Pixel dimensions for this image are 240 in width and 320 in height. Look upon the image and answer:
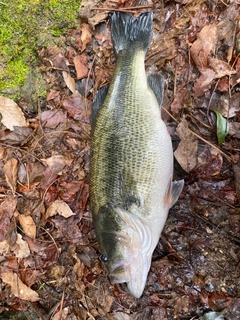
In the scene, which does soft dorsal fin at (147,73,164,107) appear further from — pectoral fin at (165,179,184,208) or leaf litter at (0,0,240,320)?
pectoral fin at (165,179,184,208)

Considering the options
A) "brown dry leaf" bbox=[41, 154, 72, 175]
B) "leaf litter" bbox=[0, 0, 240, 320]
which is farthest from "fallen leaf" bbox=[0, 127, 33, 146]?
"brown dry leaf" bbox=[41, 154, 72, 175]

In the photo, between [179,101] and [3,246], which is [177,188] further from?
[3,246]

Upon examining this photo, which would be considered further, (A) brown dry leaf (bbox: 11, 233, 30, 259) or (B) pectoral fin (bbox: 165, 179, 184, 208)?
(A) brown dry leaf (bbox: 11, 233, 30, 259)

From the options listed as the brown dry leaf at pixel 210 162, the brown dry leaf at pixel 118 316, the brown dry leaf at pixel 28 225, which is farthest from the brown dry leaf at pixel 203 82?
the brown dry leaf at pixel 118 316

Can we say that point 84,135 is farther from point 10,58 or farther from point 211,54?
point 211,54

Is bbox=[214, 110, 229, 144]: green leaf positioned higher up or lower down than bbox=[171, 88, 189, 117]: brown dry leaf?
lower down

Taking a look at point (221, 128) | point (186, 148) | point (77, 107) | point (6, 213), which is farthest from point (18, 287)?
point (221, 128)

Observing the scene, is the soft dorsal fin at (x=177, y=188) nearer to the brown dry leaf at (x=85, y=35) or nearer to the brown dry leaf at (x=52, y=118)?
the brown dry leaf at (x=52, y=118)
